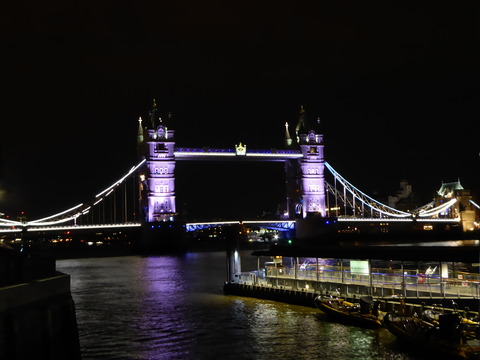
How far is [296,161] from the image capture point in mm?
98000

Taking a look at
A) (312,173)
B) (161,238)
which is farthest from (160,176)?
(312,173)

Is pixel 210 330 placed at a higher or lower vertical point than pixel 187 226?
lower

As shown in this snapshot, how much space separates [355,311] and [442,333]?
555cm

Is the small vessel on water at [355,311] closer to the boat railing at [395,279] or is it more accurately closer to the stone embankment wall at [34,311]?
the boat railing at [395,279]

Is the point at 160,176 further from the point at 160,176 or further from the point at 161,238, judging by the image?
the point at 161,238

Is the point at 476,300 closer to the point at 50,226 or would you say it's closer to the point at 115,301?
the point at 115,301

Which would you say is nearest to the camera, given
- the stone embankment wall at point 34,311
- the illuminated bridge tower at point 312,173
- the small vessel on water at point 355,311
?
the stone embankment wall at point 34,311

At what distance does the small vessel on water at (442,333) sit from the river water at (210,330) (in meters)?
0.49

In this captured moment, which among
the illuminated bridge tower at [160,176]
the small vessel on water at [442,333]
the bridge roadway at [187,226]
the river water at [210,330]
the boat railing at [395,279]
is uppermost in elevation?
the illuminated bridge tower at [160,176]

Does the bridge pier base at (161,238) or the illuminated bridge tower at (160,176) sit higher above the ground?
the illuminated bridge tower at (160,176)

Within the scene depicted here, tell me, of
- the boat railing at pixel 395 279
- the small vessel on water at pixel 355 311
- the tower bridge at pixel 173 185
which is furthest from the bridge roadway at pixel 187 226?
the small vessel on water at pixel 355 311

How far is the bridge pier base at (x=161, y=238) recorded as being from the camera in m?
79.1

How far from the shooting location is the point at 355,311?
23109 mm

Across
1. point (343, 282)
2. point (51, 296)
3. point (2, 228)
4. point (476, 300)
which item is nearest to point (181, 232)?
point (2, 228)
